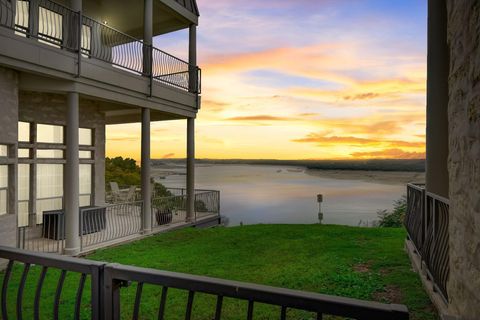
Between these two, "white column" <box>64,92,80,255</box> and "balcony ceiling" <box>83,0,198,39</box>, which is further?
"balcony ceiling" <box>83,0,198,39</box>

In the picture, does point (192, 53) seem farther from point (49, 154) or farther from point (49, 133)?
point (49, 154)

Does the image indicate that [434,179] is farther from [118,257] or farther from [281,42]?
[281,42]

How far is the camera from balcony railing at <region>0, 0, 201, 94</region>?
7.25m

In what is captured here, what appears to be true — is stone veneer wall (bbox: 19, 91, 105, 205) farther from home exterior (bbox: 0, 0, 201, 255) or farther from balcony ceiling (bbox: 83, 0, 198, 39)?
balcony ceiling (bbox: 83, 0, 198, 39)

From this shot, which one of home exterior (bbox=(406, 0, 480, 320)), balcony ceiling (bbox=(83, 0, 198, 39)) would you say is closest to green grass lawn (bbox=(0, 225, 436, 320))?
home exterior (bbox=(406, 0, 480, 320))

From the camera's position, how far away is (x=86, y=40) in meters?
11.8

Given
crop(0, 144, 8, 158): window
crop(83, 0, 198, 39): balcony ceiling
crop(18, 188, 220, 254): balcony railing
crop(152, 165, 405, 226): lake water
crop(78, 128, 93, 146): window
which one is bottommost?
crop(152, 165, 405, 226): lake water

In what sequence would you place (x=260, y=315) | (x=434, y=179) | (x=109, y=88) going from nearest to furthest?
(x=260, y=315)
(x=434, y=179)
(x=109, y=88)

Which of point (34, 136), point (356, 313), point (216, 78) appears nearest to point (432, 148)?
point (356, 313)

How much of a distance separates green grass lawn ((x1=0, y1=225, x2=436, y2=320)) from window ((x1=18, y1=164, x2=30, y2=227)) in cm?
325

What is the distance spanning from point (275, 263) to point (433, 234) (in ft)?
11.1

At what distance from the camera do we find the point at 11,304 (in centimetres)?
544

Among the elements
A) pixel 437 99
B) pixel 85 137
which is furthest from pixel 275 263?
pixel 85 137

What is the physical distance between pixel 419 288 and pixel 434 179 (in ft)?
6.04
